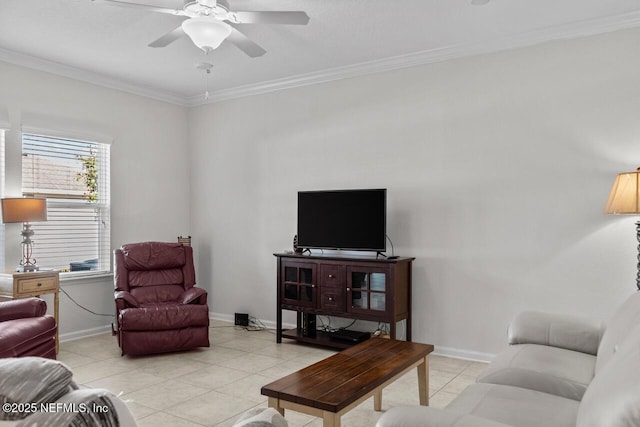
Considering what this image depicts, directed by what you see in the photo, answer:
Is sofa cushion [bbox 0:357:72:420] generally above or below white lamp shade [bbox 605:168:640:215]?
below

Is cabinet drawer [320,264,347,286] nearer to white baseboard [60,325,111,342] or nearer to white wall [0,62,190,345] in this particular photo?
white wall [0,62,190,345]

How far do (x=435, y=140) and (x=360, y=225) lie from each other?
1.04 m

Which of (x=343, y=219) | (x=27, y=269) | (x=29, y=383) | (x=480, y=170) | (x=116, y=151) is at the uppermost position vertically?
(x=116, y=151)

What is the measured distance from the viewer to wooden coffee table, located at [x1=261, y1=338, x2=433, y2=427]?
6.89 feet

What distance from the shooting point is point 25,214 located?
413 centimetres

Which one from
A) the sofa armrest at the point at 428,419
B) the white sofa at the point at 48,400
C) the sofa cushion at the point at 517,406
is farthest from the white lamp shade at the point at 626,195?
the white sofa at the point at 48,400

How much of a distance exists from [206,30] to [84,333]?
3604mm

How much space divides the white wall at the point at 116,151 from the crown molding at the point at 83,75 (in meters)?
0.06

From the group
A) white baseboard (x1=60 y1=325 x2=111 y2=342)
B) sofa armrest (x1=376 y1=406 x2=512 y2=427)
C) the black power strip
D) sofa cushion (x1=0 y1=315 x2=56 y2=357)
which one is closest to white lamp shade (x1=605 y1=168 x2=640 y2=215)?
sofa armrest (x1=376 y1=406 x2=512 y2=427)

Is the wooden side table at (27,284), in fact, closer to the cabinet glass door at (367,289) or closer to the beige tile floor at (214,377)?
the beige tile floor at (214,377)

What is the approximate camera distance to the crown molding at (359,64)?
3.76m

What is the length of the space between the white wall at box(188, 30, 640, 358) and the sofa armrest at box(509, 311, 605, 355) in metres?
1.19

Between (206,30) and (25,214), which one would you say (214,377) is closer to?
(25,214)

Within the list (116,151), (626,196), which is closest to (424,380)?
(626,196)
